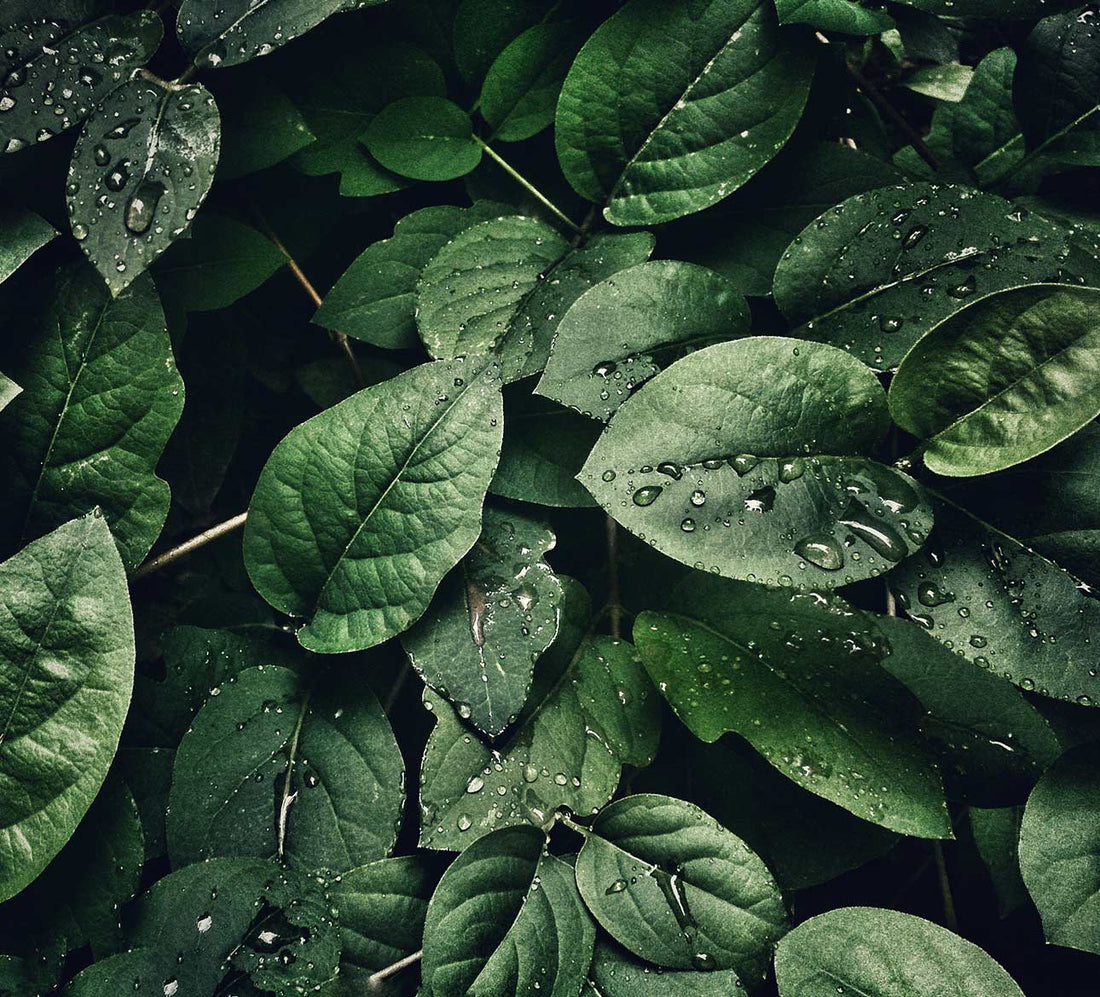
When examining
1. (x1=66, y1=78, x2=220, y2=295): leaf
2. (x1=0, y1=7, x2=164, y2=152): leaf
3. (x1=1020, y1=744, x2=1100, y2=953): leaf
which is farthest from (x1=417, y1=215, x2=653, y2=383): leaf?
(x1=1020, y1=744, x2=1100, y2=953): leaf

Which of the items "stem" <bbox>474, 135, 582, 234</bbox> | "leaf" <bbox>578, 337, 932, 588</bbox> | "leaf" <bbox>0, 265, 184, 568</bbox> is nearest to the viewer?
"leaf" <bbox>578, 337, 932, 588</bbox>

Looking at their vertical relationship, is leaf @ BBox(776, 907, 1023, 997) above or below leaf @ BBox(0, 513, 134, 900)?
below

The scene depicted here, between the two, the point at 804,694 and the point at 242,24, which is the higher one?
the point at 242,24

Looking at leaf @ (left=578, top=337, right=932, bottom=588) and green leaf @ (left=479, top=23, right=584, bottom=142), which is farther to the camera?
green leaf @ (left=479, top=23, right=584, bottom=142)

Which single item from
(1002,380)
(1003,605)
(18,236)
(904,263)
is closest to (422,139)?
(18,236)

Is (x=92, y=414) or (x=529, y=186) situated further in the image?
(x=529, y=186)

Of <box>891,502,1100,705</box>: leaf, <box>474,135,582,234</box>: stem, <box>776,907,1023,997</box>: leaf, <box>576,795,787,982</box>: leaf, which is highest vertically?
<box>474,135,582,234</box>: stem

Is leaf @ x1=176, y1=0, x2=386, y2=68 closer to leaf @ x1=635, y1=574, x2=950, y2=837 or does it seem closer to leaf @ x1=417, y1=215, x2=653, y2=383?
leaf @ x1=417, y1=215, x2=653, y2=383

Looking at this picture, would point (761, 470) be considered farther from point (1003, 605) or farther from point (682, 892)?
point (682, 892)
